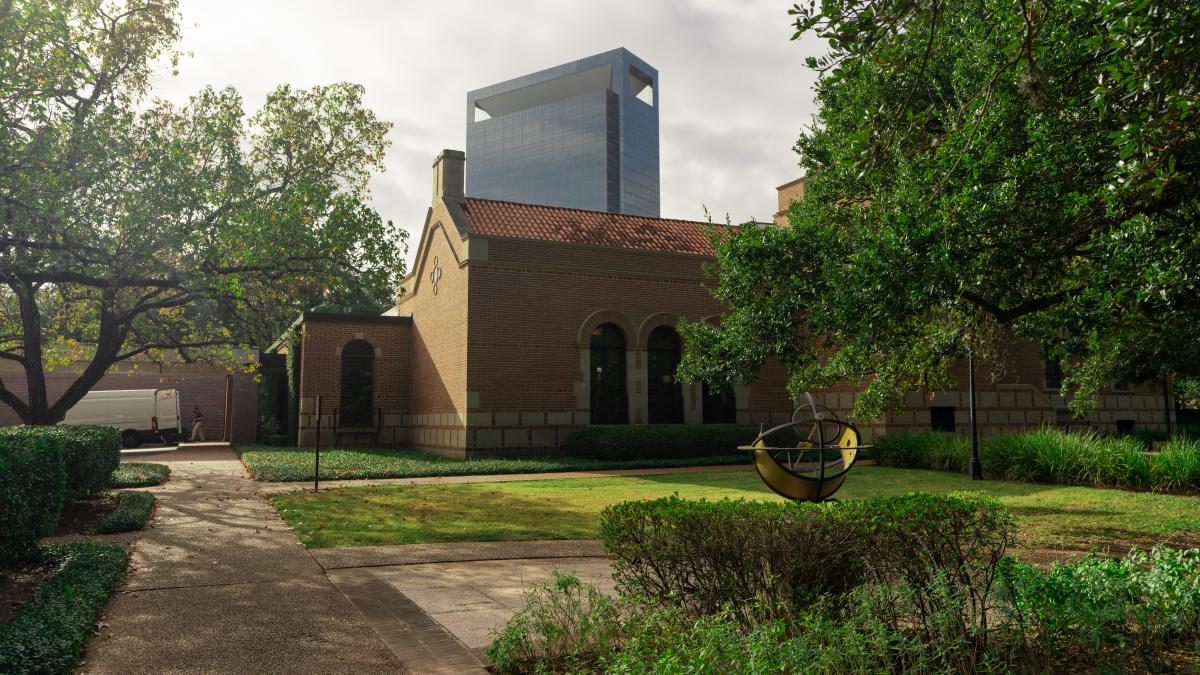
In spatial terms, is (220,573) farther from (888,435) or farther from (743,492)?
(888,435)

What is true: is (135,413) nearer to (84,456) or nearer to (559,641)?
(84,456)

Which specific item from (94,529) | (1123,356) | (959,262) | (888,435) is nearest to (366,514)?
(94,529)

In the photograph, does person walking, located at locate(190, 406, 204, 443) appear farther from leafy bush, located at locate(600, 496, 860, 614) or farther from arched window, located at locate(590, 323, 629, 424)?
leafy bush, located at locate(600, 496, 860, 614)

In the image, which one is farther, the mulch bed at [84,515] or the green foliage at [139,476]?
the green foliage at [139,476]

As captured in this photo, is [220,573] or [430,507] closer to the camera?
[220,573]

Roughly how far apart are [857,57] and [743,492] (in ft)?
33.3

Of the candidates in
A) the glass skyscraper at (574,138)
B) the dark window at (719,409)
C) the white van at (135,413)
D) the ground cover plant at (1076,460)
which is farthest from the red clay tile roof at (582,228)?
the glass skyscraper at (574,138)

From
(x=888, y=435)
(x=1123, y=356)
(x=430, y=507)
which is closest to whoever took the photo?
(x=430, y=507)

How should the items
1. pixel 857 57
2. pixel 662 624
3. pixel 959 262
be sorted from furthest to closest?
pixel 959 262
pixel 857 57
pixel 662 624

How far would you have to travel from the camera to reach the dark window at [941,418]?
23422 millimetres

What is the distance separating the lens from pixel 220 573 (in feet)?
25.0

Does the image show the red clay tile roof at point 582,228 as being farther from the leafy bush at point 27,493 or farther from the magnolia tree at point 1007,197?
the leafy bush at point 27,493

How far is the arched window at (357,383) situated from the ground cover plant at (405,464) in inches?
109

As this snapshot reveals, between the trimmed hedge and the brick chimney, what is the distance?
22.0 metres
